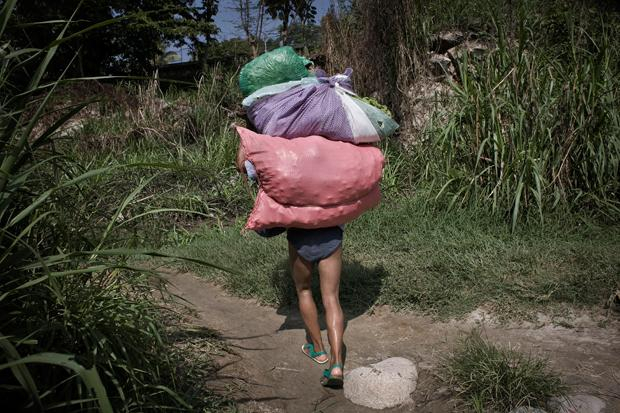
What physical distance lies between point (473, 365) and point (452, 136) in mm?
3189

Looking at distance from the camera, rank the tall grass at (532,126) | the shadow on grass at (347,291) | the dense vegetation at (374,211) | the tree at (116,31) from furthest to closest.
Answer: the tree at (116,31) < the tall grass at (532,126) < the shadow on grass at (347,291) < the dense vegetation at (374,211)

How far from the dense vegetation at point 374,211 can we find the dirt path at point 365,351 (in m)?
0.21

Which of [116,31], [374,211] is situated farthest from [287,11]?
[374,211]

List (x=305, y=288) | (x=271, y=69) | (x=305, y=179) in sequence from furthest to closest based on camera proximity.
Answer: (x=305, y=288) → (x=271, y=69) → (x=305, y=179)

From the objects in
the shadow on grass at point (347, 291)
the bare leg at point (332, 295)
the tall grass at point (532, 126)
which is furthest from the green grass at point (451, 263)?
the bare leg at point (332, 295)

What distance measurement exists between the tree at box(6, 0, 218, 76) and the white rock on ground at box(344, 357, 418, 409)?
11434 mm

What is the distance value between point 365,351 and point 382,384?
0.57 metres

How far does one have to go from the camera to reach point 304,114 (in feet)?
9.50

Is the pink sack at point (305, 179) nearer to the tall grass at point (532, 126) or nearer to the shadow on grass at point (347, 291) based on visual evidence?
the shadow on grass at point (347, 291)

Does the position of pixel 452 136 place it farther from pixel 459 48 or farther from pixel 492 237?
pixel 459 48

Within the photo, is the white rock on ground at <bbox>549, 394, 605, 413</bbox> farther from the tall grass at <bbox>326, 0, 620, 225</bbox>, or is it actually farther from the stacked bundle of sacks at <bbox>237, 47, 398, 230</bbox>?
the tall grass at <bbox>326, 0, 620, 225</bbox>

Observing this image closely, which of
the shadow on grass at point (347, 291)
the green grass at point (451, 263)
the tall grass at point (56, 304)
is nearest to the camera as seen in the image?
the tall grass at point (56, 304)

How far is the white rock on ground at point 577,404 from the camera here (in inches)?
97.7

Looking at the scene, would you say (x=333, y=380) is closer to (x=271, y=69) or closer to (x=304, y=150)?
(x=304, y=150)
